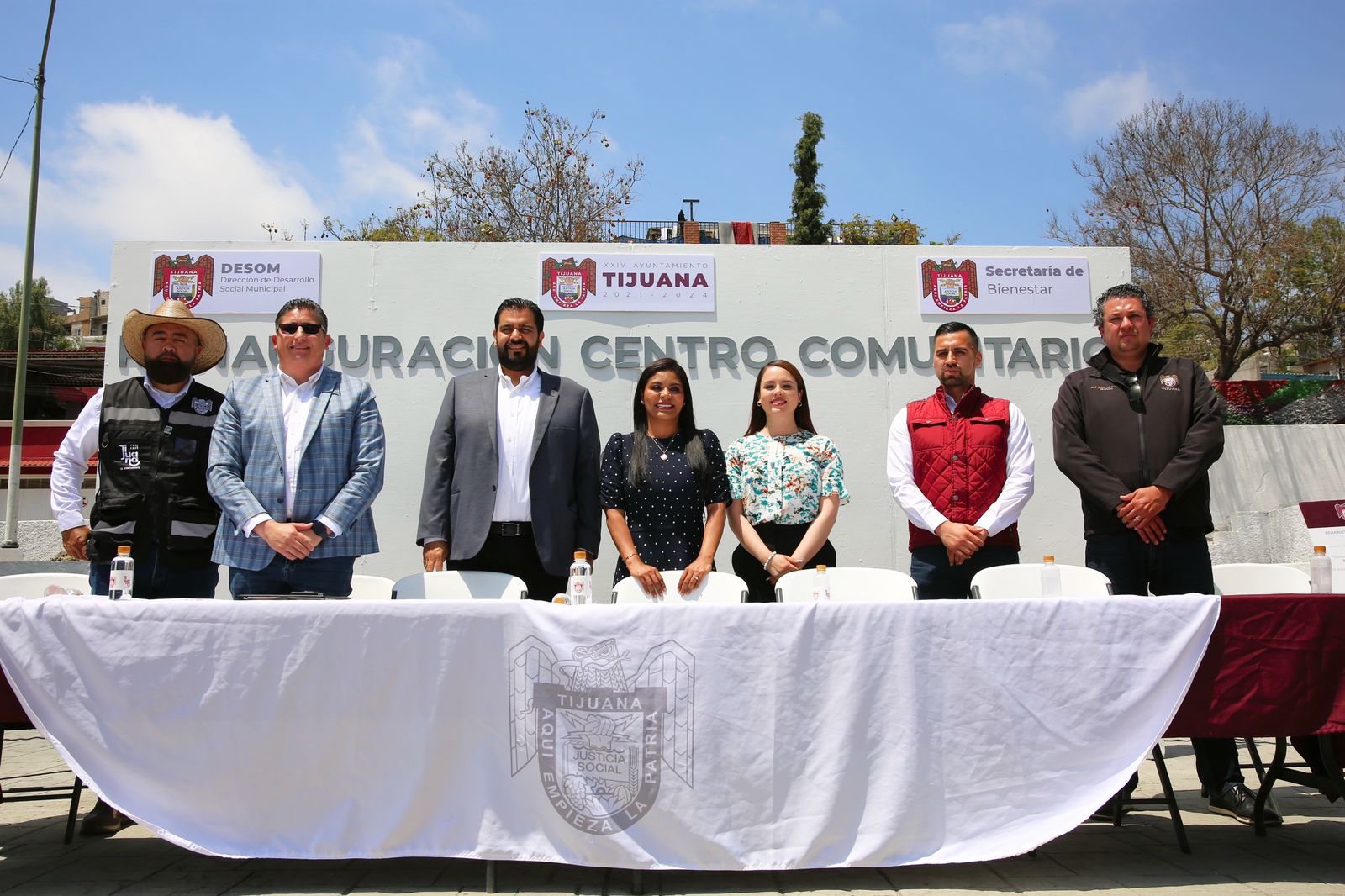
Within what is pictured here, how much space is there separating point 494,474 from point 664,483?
656 millimetres

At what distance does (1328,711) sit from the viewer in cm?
251

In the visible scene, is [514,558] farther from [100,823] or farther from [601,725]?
[100,823]

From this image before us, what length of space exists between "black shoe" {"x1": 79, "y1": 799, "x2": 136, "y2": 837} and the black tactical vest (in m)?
0.84

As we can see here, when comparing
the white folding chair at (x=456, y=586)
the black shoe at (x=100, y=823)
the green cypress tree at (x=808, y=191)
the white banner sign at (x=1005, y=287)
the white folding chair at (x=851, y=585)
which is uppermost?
the green cypress tree at (x=808, y=191)

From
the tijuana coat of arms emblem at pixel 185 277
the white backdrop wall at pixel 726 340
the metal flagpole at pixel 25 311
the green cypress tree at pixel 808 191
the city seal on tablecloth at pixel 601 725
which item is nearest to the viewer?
the city seal on tablecloth at pixel 601 725

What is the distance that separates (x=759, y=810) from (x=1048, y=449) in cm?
450

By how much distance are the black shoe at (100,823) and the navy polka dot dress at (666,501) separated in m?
1.90

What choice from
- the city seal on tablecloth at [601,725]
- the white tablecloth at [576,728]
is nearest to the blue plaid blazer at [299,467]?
the white tablecloth at [576,728]

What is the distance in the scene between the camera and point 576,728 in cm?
236

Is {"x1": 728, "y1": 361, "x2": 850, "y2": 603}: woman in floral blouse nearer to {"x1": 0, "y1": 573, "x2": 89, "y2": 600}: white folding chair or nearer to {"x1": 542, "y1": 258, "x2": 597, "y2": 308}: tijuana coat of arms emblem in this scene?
{"x1": 0, "y1": 573, "x2": 89, "y2": 600}: white folding chair

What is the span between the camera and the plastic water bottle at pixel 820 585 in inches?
113

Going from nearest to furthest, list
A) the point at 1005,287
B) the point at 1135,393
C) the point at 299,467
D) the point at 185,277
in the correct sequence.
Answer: the point at 299,467, the point at 1135,393, the point at 185,277, the point at 1005,287

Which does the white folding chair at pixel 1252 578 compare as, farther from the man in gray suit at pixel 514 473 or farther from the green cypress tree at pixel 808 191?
the green cypress tree at pixel 808 191

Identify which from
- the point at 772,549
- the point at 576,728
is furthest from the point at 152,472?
the point at 772,549
